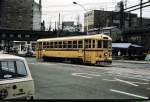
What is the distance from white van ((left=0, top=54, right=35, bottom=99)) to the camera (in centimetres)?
727

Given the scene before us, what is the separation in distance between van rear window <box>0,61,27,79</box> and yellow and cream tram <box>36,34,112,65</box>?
2438cm

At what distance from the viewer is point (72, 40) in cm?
3500

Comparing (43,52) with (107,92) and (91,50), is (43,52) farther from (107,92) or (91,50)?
(107,92)

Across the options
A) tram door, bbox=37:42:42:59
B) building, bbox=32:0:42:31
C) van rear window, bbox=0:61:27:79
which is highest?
building, bbox=32:0:42:31

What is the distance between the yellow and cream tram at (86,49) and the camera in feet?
105

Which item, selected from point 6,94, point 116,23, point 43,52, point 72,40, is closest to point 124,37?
point 43,52

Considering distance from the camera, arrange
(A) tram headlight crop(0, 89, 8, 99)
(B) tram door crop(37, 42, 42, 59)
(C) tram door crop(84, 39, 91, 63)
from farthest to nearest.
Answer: (B) tram door crop(37, 42, 42, 59) < (C) tram door crop(84, 39, 91, 63) < (A) tram headlight crop(0, 89, 8, 99)

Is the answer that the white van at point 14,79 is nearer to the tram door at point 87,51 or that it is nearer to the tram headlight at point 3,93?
the tram headlight at point 3,93

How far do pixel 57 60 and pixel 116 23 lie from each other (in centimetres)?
10198

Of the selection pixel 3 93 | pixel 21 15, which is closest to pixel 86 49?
→ pixel 3 93

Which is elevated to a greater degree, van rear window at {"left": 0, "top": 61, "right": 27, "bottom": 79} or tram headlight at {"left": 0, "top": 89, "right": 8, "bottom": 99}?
van rear window at {"left": 0, "top": 61, "right": 27, "bottom": 79}

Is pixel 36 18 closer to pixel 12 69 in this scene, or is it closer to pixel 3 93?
pixel 12 69

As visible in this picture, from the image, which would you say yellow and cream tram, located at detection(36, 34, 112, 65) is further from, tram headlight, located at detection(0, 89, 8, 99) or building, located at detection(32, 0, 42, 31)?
building, located at detection(32, 0, 42, 31)

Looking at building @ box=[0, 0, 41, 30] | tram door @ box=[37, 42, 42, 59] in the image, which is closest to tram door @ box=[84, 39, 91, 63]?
tram door @ box=[37, 42, 42, 59]
